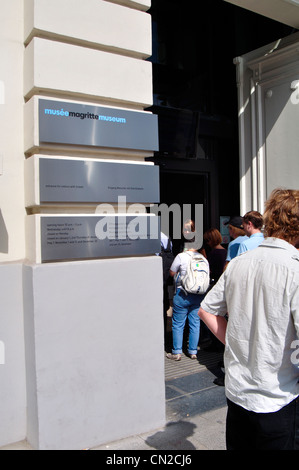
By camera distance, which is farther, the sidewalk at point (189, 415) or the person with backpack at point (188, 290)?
the person with backpack at point (188, 290)

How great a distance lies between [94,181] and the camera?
11.6ft

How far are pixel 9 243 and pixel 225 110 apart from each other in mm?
5206

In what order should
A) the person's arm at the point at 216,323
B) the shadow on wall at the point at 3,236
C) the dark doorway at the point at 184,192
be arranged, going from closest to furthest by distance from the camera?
1. the person's arm at the point at 216,323
2. the shadow on wall at the point at 3,236
3. the dark doorway at the point at 184,192

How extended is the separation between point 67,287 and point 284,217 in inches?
72.2

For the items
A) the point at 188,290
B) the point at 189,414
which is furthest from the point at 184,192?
the point at 189,414

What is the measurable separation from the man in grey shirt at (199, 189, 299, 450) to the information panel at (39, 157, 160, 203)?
1.66 meters

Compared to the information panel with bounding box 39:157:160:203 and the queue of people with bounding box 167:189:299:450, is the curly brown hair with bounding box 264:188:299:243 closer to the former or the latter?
the queue of people with bounding box 167:189:299:450

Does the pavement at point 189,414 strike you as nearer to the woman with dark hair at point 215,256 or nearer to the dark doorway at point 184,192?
the woman with dark hair at point 215,256

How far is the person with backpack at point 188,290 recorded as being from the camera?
18.1 feet

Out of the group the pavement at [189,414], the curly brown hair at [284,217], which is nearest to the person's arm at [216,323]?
the curly brown hair at [284,217]

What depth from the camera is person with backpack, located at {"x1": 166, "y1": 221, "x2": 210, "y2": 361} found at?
552cm

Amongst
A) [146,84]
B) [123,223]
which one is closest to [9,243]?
[123,223]

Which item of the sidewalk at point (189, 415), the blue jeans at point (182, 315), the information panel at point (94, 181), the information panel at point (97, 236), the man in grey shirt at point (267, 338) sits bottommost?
the sidewalk at point (189, 415)

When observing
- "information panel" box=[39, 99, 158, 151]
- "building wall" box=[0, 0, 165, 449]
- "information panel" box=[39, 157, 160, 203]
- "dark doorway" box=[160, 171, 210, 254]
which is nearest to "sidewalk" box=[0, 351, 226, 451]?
"building wall" box=[0, 0, 165, 449]
